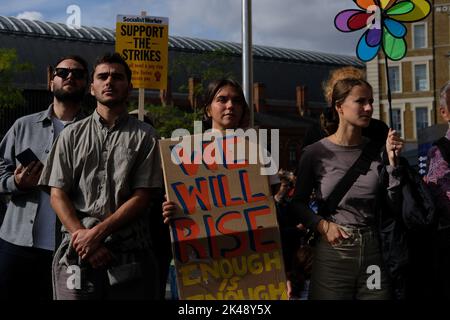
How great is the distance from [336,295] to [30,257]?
69.3 inches

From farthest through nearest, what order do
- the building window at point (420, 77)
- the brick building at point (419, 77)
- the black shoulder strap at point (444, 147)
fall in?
the building window at point (420, 77) → the brick building at point (419, 77) → the black shoulder strap at point (444, 147)

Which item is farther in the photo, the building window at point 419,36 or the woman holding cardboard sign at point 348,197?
the building window at point 419,36

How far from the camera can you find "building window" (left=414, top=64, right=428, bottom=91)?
5722cm

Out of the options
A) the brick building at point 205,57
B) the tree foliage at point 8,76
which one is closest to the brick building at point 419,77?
the brick building at point 205,57

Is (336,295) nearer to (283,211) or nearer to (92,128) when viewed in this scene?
(283,211)

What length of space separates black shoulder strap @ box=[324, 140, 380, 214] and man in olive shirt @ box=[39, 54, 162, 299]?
894 millimetres

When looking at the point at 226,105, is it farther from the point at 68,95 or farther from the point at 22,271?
the point at 22,271

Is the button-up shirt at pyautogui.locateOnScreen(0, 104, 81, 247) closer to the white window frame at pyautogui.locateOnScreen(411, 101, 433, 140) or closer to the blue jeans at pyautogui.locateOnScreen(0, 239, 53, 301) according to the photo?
the blue jeans at pyautogui.locateOnScreen(0, 239, 53, 301)

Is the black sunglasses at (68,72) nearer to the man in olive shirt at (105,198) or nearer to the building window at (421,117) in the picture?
the man in olive shirt at (105,198)

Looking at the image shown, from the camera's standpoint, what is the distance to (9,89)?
33.6 m

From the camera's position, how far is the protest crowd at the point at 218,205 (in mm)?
3881

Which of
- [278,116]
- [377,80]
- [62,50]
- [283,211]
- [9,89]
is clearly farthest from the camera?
[278,116]

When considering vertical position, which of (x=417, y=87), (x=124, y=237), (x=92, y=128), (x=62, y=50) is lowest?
(x=124, y=237)

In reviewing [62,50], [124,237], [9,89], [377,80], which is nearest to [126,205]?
[124,237]
